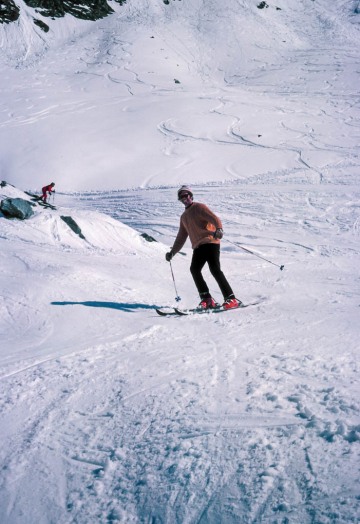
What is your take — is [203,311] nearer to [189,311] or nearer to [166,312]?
[189,311]

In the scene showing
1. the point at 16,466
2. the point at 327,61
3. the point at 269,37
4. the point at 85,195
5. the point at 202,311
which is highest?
the point at 269,37

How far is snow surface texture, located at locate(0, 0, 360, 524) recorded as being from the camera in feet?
5.69

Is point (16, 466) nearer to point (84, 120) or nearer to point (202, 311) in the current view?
point (202, 311)

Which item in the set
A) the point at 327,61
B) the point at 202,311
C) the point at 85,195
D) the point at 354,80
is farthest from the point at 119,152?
the point at 327,61

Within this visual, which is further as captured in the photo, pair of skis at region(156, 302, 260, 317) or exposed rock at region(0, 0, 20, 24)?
exposed rock at region(0, 0, 20, 24)

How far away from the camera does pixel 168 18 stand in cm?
5056

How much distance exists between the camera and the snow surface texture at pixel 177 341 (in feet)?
5.69

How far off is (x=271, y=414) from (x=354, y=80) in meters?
35.7

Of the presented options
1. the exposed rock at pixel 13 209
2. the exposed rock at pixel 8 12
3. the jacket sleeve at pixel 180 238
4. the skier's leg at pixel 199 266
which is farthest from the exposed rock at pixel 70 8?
the skier's leg at pixel 199 266

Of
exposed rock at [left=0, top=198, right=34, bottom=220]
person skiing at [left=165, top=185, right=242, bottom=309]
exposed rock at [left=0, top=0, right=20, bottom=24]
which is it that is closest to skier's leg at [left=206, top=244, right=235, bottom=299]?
person skiing at [left=165, top=185, right=242, bottom=309]

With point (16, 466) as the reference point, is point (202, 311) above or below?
below

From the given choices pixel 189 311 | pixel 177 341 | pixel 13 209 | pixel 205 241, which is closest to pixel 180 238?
pixel 205 241

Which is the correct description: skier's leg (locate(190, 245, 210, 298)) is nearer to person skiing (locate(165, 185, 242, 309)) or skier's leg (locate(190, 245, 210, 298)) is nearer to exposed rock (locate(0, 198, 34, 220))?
person skiing (locate(165, 185, 242, 309))

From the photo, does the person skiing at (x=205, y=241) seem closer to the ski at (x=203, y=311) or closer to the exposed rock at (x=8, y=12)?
the ski at (x=203, y=311)
